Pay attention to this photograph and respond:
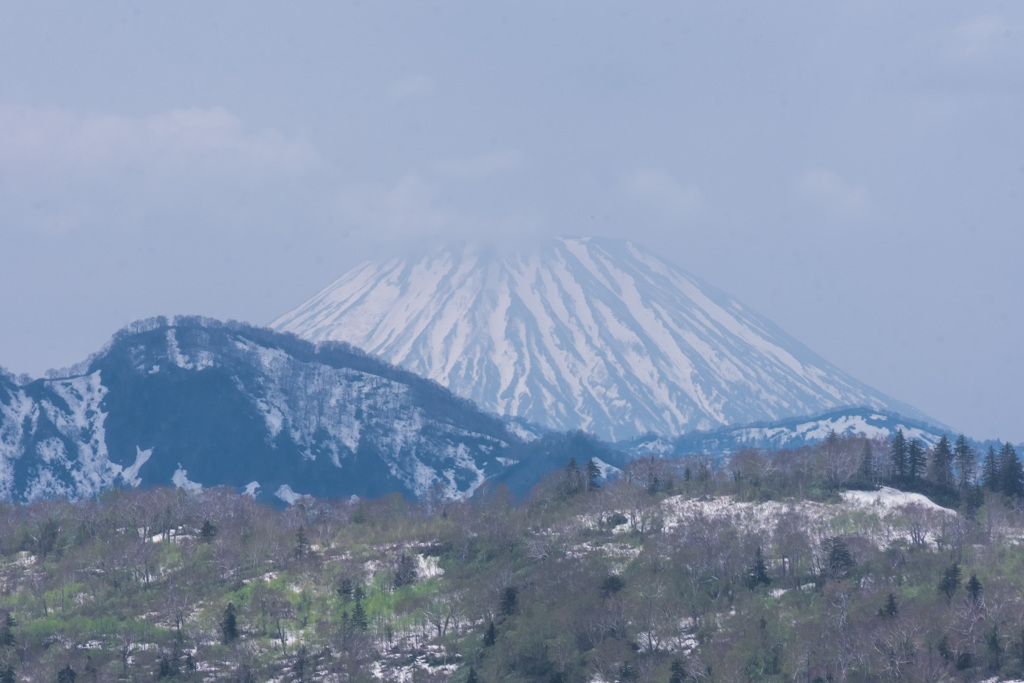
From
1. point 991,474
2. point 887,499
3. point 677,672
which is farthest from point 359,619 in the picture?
point 991,474

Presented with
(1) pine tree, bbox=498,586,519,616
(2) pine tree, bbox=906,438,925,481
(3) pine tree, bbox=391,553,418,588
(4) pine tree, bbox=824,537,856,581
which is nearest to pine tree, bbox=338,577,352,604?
(3) pine tree, bbox=391,553,418,588

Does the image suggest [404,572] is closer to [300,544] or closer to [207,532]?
[300,544]

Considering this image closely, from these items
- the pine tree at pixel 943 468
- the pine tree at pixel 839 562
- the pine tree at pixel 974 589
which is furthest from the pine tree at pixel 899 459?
the pine tree at pixel 974 589

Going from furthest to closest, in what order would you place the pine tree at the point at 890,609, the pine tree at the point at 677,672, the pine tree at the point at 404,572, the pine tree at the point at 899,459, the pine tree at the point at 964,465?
the pine tree at the point at 899,459, the pine tree at the point at 964,465, the pine tree at the point at 404,572, the pine tree at the point at 890,609, the pine tree at the point at 677,672

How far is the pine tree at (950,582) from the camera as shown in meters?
81.8

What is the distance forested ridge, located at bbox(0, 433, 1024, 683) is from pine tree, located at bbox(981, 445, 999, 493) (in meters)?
0.27

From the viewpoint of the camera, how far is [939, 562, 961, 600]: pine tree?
8185 cm

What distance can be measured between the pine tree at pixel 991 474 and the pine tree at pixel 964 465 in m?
1.19

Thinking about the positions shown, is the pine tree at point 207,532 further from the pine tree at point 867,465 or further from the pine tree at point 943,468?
the pine tree at point 943,468

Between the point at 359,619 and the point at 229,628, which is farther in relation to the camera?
the point at 359,619

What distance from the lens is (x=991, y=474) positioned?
11175cm

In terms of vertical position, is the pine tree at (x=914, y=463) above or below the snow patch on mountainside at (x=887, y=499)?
above

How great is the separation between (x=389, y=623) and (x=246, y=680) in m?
12.4

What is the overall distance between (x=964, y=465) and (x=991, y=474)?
253 cm
